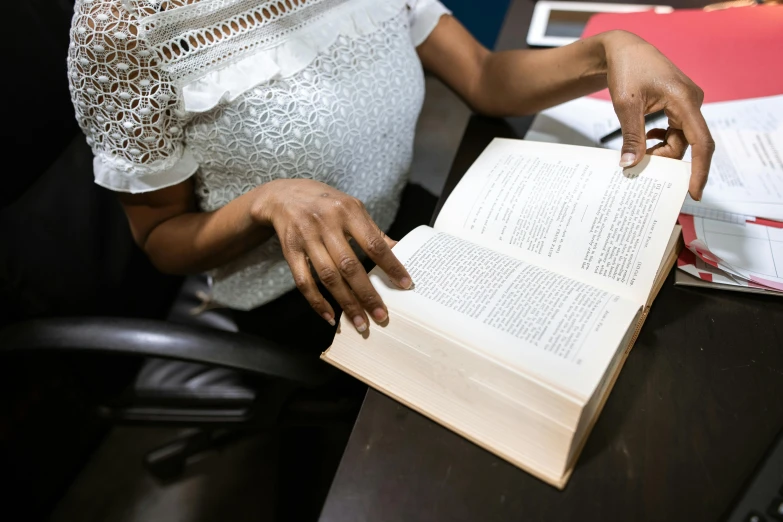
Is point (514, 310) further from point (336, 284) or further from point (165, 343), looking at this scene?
point (165, 343)

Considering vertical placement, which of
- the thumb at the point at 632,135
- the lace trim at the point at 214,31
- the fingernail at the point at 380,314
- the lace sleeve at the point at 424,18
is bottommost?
the fingernail at the point at 380,314

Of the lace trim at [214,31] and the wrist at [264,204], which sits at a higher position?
the lace trim at [214,31]

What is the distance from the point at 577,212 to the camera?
1.74 ft

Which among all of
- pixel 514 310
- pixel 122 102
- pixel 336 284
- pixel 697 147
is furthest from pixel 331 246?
pixel 697 147

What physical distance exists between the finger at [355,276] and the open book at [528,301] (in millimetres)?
12

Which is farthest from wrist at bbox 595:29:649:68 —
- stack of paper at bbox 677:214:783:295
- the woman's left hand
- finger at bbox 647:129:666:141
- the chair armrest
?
the chair armrest

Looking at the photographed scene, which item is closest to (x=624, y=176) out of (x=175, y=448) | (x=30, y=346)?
(x=30, y=346)

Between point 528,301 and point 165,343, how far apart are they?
0.42m

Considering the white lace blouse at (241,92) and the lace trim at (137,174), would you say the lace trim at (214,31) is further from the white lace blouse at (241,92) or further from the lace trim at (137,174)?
the lace trim at (137,174)

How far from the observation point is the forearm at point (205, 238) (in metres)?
0.61

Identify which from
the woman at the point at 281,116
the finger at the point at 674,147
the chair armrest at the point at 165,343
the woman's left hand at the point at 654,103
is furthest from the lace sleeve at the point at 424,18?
the chair armrest at the point at 165,343

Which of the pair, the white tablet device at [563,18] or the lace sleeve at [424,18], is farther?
the white tablet device at [563,18]

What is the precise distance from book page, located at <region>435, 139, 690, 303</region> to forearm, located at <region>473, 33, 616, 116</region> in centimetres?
18

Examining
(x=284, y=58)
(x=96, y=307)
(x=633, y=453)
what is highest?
(x=284, y=58)
